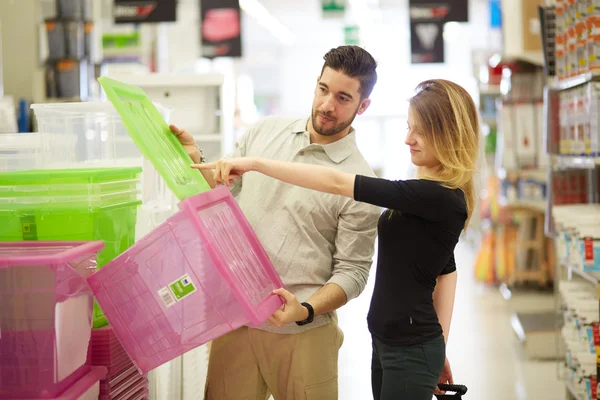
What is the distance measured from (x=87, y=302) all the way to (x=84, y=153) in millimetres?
1205

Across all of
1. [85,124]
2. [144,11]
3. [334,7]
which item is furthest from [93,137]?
[334,7]

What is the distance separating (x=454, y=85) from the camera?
92.7 inches

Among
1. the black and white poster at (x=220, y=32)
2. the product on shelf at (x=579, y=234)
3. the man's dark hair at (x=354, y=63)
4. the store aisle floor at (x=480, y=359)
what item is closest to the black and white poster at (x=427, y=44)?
the black and white poster at (x=220, y=32)

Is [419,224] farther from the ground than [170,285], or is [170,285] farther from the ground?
[419,224]

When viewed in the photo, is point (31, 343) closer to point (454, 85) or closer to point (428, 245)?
point (428, 245)

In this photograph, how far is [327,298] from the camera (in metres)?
2.42

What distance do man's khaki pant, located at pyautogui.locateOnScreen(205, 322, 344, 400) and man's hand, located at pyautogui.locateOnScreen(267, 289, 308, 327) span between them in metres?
0.33

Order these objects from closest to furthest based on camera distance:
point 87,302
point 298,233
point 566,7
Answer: point 87,302
point 298,233
point 566,7

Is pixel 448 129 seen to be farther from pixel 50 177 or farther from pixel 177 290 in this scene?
pixel 50 177

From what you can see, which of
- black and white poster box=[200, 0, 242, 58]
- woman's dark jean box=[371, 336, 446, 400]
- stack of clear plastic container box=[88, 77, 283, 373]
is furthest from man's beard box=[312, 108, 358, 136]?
black and white poster box=[200, 0, 242, 58]

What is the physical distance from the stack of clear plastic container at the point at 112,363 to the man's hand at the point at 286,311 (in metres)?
0.46

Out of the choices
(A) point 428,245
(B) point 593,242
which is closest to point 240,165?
(A) point 428,245

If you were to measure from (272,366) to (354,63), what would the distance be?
107 cm

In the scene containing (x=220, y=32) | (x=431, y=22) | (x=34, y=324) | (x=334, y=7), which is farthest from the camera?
(x=334, y=7)
